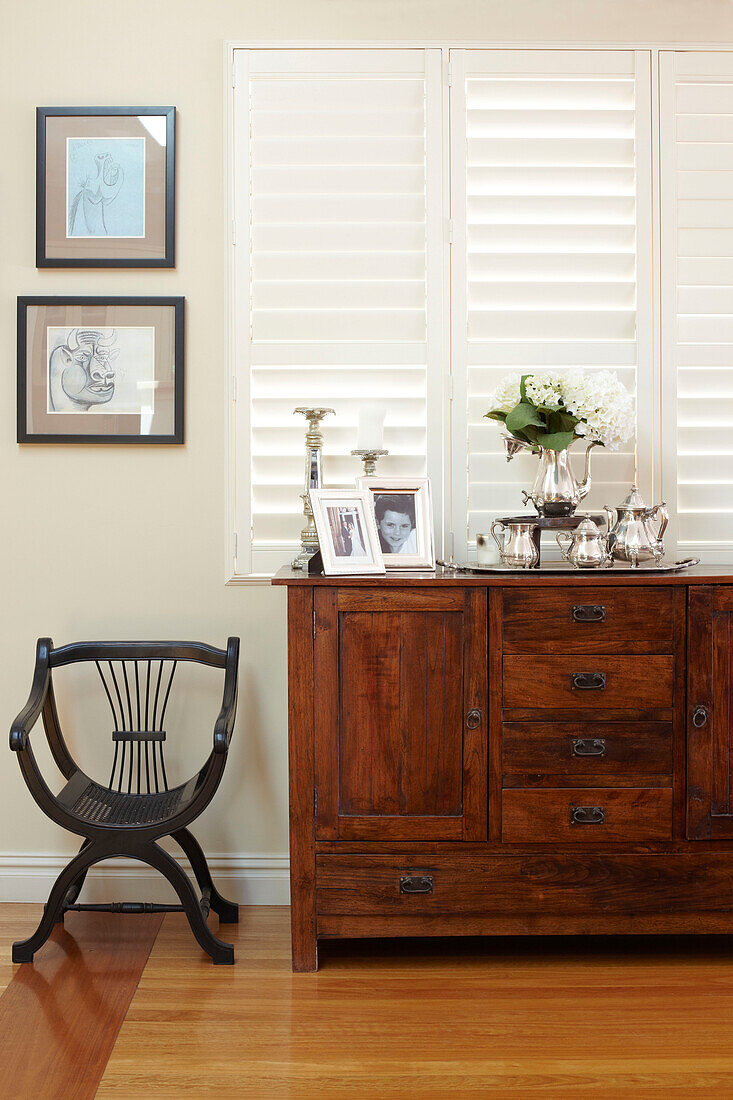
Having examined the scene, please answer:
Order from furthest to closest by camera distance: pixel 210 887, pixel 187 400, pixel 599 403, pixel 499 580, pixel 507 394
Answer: pixel 187 400 → pixel 210 887 → pixel 507 394 → pixel 599 403 → pixel 499 580

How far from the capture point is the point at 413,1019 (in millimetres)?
1897

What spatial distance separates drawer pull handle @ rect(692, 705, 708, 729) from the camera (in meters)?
2.04

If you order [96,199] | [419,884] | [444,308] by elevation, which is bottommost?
[419,884]

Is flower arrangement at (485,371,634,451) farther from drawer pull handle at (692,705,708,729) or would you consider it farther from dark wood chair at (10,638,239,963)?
dark wood chair at (10,638,239,963)

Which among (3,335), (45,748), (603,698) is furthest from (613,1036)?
(3,335)

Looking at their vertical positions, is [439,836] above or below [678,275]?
below

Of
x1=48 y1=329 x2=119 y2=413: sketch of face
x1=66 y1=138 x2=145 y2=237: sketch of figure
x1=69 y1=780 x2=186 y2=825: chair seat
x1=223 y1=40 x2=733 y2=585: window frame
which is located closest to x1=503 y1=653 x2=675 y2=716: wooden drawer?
x1=223 y1=40 x2=733 y2=585: window frame

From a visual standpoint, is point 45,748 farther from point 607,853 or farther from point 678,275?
point 678,275

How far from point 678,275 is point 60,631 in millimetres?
2102

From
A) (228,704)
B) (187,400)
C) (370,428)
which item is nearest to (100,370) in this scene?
(187,400)

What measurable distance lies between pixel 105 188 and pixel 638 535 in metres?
1.80

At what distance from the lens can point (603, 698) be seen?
2.04m

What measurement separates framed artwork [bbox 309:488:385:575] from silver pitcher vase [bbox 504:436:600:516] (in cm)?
47

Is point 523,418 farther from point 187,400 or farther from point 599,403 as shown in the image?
point 187,400
